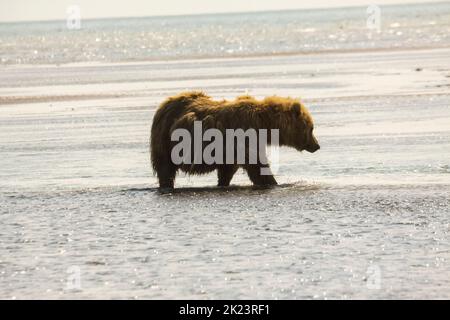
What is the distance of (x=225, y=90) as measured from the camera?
3027cm

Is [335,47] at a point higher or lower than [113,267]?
lower

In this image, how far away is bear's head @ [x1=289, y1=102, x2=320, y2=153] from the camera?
44.9 feet

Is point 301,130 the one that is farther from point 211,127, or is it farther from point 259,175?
point 211,127

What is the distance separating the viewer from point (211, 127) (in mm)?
13008

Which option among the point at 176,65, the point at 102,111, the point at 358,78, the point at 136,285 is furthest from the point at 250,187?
the point at 176,65

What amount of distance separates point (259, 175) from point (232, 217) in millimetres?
2034

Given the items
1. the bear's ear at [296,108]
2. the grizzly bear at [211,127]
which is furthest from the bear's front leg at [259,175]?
the bear's ear at [296,108]

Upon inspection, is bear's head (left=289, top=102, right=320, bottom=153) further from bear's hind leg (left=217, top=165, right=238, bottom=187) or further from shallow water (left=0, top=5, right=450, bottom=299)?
bear's hind leg (left=217, top=165, right=238, bottom=187)

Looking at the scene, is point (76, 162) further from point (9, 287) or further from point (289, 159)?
point (9, 287)

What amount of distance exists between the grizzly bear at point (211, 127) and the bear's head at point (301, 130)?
4.7 inches

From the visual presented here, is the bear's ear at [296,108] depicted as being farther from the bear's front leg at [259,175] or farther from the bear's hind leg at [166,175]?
the bear's hind leg at [166,175]

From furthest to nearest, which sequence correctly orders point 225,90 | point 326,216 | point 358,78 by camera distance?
1. point 358,78
2. point 225,90
3. point 326,216

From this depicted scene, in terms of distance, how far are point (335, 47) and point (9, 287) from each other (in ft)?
178

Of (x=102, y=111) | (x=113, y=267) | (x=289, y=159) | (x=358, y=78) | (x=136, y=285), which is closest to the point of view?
(x=136, y=285)
